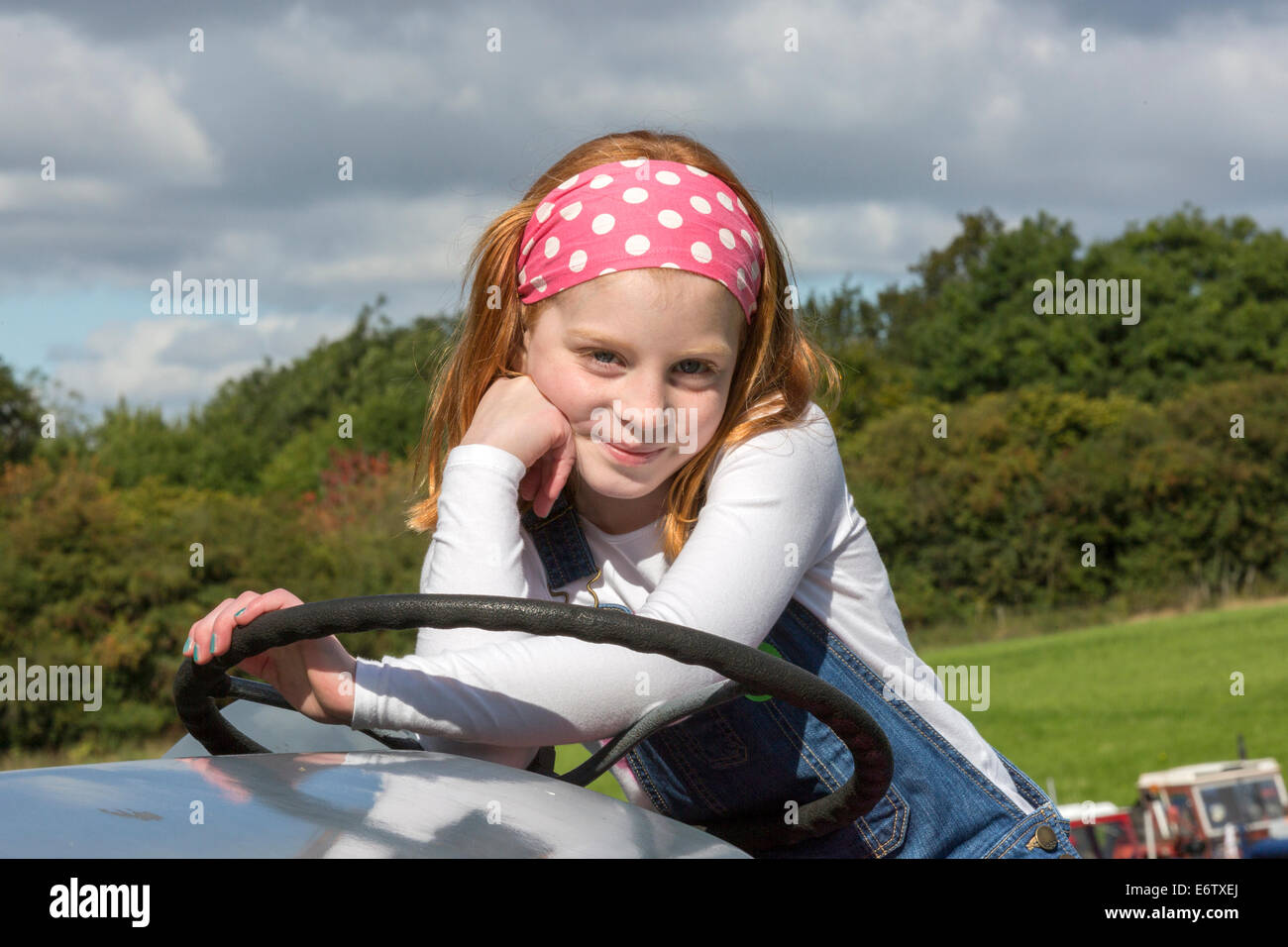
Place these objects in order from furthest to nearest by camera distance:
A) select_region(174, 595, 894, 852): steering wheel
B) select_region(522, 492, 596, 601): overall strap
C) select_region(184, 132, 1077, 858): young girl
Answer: select_region(522, 492, 596, 601): overall strap, select_region(184, 132, 1077, 858): young girl, select_region(174, 595, 894, 852): steering wheel

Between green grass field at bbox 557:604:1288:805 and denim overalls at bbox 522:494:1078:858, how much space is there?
6.69 metres

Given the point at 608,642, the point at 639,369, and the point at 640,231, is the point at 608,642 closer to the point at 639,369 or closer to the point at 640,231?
the point at 639,369

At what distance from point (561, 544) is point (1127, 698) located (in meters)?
14.5

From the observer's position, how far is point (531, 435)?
5.46 ft

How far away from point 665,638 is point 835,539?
0.81m

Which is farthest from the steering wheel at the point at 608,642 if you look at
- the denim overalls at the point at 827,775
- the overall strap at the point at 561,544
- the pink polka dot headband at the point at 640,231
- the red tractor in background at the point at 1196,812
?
the red tractor in background at the point at 1196,812

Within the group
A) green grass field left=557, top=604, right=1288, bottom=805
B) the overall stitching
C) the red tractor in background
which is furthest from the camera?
green grass field left=557, top=604, right=1288, bottom=805

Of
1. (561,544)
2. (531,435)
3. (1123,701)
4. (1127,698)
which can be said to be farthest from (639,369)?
(1127,698)

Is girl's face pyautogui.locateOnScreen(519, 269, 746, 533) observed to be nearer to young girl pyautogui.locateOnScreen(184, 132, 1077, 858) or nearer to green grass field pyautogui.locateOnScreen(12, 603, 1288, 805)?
young girl pyautogui.locateOnScreen(184, 132, 1077, 858)

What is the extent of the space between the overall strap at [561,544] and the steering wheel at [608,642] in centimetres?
50

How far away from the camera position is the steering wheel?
101cm

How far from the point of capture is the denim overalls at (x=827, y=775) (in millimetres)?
1596

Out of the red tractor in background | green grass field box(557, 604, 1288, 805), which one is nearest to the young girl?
the red tractor in background
